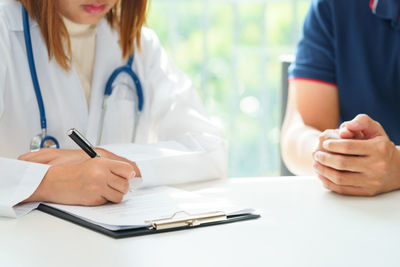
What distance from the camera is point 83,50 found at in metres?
1.29

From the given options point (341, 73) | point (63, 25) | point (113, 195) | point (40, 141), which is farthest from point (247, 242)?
point (341, 73)

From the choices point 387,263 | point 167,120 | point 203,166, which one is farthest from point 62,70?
point 387,263

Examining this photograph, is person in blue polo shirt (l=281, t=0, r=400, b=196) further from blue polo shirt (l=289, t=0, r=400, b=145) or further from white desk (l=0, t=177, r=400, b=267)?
white desk (l=0, t=177, r=400, b=267)

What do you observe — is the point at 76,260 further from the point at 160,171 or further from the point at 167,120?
the point at 167,120

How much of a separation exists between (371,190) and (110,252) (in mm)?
502

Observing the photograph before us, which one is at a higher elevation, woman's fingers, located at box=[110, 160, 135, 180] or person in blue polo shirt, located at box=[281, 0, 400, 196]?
person in blue polo shirt, located at box=[281, 0, 400, 196]

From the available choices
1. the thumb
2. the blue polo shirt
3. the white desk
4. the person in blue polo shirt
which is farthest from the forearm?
the white desk

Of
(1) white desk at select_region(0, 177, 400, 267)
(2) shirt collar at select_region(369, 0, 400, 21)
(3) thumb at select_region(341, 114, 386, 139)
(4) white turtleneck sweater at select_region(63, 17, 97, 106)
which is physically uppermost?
(2) shirt collar at select_region(369, 0, 400, 21)

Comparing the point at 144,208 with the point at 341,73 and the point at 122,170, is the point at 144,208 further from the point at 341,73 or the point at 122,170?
the point at 341,73

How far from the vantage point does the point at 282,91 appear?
1.60 m

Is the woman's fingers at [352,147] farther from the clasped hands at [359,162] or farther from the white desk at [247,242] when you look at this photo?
the white desk at [247,242]

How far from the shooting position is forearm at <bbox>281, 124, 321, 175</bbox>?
1304 millimetres

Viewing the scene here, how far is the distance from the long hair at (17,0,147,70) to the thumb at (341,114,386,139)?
57cm

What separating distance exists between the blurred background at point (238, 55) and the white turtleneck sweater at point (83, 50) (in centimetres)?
109
